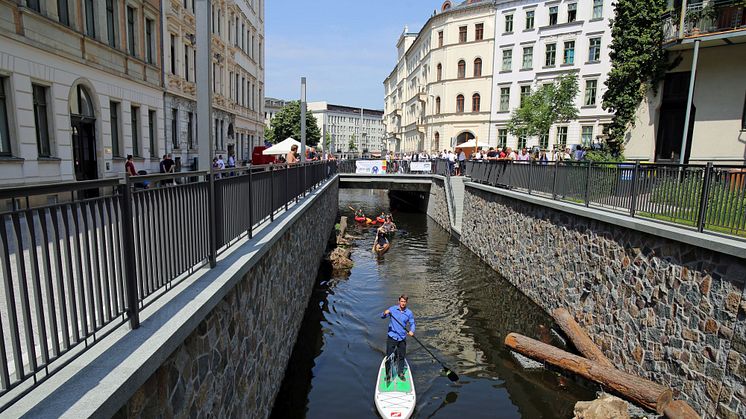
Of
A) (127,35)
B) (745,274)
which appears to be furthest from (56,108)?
(745,274)

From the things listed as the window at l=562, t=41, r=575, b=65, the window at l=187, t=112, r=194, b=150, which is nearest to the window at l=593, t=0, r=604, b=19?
the window at l=562, t=41, r=575, b=65

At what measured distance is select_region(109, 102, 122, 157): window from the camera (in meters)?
16.8

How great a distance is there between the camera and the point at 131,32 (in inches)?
712

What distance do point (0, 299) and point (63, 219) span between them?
0.52 m

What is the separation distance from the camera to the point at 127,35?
17547 millimetres

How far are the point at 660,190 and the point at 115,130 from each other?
1787cm

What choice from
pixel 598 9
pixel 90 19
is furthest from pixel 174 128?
pixel 598 9

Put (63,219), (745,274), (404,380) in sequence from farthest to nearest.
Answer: (404,380) < (745,274) < (63,219)

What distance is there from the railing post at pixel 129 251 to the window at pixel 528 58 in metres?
45.6

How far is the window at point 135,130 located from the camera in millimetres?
18562

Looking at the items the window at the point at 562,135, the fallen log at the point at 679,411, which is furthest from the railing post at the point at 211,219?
the window at the point at 562,135

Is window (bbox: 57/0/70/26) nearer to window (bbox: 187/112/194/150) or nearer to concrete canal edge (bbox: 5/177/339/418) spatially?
concrete canal edge (bbox: 5/177/339/418)

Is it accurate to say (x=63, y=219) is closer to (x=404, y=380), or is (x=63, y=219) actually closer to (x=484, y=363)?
(x=404, y=380)

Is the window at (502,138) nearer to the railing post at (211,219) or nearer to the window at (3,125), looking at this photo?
the window at (3,125)
